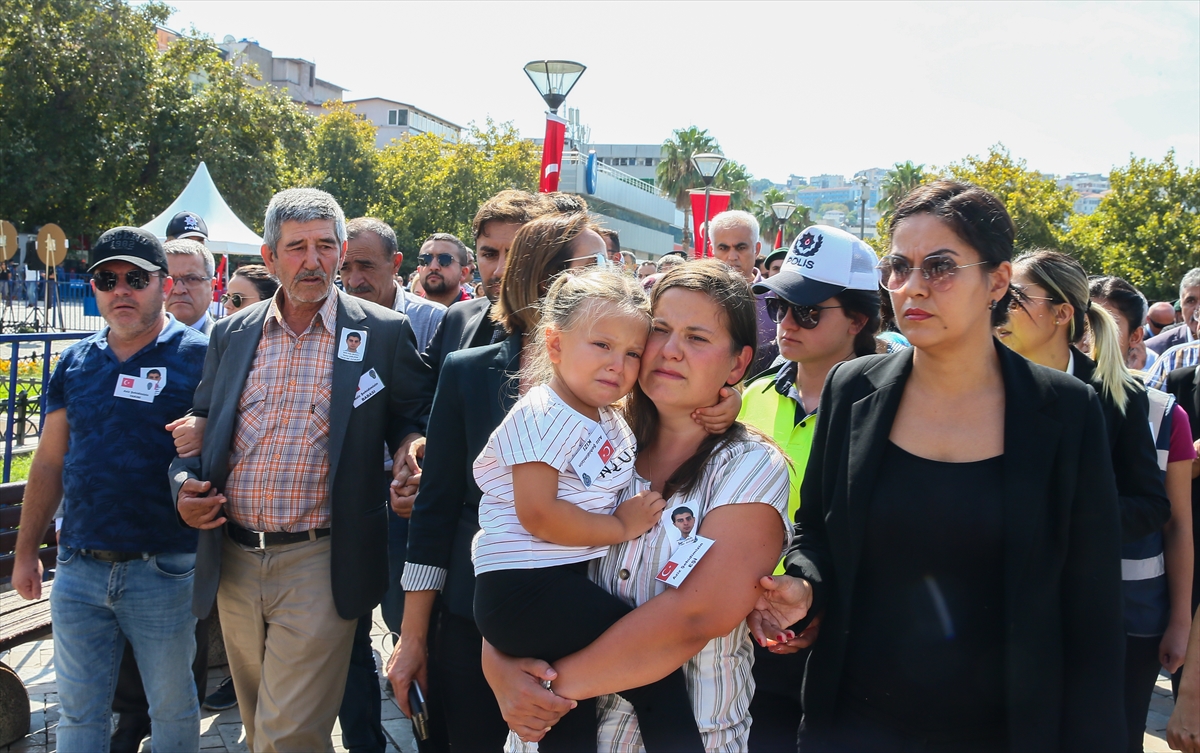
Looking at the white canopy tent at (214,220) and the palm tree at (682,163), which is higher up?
the palm tree at (682,163)

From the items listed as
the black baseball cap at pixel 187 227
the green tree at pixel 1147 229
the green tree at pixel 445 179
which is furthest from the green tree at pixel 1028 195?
the black baseball cap at pixel 187 227

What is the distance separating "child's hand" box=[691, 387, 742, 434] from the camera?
2162 millimetres

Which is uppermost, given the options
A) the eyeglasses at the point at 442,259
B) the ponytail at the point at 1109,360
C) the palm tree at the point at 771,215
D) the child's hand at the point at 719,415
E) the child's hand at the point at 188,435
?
the palm tree at the point at 771,215

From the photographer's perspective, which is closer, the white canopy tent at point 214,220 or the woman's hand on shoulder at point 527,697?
the woman's hand on shoulder at point 527,697

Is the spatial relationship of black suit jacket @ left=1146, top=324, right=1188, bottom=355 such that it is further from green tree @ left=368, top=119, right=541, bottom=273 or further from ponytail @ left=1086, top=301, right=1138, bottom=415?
green tree @ left=368, top=119, right=541, bottom=273

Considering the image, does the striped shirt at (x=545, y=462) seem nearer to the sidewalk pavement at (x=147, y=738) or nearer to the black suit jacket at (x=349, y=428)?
the black suit jacket at (x=349, y=428)

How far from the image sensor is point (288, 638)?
3355mm

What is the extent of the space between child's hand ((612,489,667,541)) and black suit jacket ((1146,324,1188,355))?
24.9 ft

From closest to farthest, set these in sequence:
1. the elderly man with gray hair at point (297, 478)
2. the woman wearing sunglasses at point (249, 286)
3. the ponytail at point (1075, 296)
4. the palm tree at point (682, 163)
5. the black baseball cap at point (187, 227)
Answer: the ponytail at point (1075, 296) < the elderly man with gray hair at point (297, 478) < the woman wearing sunglasses at point (249, 286) < the black baseball cap at point (187, 227) < the palm tree at point (682, 163)

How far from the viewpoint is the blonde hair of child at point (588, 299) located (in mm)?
2188

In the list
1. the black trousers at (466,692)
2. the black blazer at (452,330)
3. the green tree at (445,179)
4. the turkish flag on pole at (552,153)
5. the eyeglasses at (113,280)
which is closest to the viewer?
the black trousers at (466,692)

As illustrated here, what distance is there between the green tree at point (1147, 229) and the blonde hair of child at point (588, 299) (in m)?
26.2

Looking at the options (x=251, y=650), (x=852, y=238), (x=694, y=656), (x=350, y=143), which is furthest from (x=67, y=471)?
(x=350, y=143)

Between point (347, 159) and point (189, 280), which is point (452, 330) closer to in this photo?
point (189, 280)
